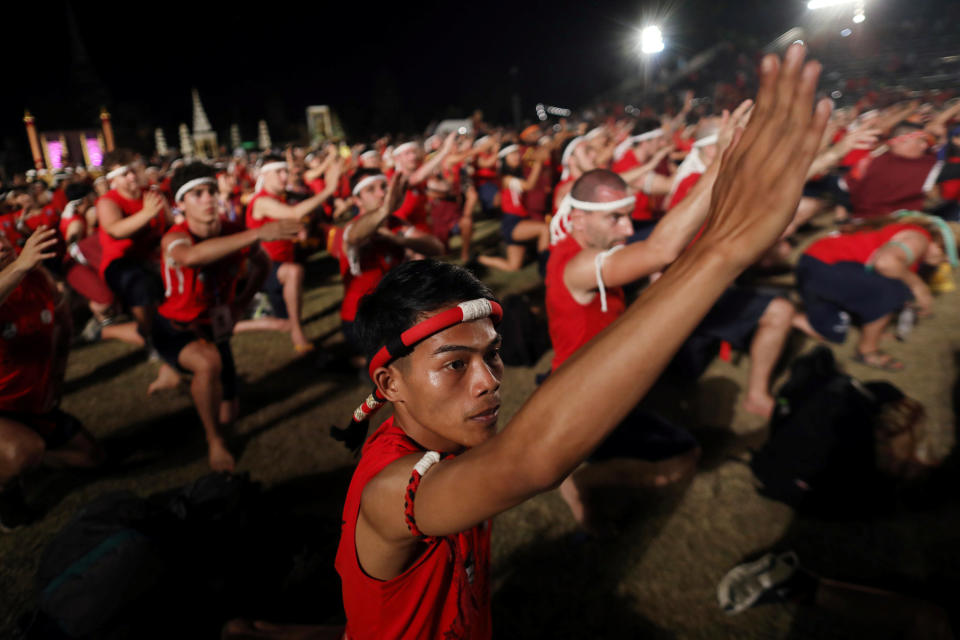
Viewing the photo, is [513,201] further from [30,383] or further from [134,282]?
[30,383]

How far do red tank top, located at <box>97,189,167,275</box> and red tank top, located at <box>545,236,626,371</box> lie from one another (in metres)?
4.72

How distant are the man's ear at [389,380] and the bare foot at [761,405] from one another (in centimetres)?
411

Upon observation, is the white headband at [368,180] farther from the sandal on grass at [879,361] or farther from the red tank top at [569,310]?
the sandal on grass at [879,361]

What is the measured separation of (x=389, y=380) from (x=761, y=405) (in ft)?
13.6

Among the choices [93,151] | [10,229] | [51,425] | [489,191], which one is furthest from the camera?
[93,151]

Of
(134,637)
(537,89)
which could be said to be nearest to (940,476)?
(134,637)

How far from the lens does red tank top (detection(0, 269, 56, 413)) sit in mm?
3297

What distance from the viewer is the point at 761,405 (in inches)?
177

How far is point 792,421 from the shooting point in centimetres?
338

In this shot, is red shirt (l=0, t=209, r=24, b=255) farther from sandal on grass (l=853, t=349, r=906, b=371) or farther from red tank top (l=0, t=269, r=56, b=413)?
sandal on grass (l=853, t=349, r=906, b=371)

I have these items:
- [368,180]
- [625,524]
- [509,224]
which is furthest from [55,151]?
[625,524]

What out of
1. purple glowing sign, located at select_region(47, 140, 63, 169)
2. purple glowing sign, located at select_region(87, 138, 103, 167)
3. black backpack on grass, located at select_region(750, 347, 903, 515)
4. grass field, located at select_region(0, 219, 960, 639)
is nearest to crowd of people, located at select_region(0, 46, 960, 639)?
grass field, located at select_region(0, 219, 960, 639)

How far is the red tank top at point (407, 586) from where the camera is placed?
1.34m

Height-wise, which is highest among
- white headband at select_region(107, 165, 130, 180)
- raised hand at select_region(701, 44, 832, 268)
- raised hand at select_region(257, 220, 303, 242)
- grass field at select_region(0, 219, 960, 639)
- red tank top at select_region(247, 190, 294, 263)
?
raised hand at select_region(701, 44, 832, 268)
